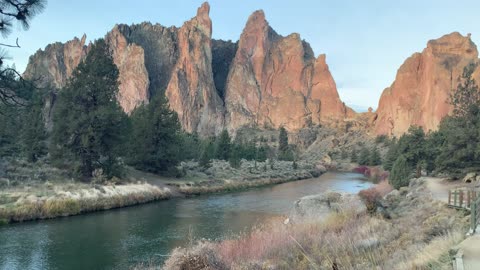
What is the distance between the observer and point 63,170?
39969 millimetres

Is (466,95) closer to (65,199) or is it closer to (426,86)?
(65,199)

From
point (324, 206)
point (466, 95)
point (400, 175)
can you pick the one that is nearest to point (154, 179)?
point (400, 175)

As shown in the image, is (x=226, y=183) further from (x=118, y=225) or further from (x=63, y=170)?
(x=118, y=225)

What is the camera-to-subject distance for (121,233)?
987 inches

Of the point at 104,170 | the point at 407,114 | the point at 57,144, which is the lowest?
the point at 104,170

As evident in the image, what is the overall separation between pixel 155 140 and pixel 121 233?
977 inches

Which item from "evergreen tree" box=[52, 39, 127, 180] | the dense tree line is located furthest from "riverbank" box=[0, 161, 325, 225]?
"evergreen tree" box=[52, 39, 127, 180]

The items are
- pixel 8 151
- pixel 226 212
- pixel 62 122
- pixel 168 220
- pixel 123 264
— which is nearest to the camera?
pixel 123 264

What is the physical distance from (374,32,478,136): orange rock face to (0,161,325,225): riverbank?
112 m

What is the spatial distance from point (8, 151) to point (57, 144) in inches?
588

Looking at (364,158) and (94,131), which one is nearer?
(94,131)

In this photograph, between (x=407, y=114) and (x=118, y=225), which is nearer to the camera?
(x=118, y=225)

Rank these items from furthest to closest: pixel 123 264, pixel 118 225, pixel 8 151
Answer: pixel 8 151
pixel 118 225
pixel 123 264

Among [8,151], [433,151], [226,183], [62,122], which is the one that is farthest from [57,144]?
[433,151]
